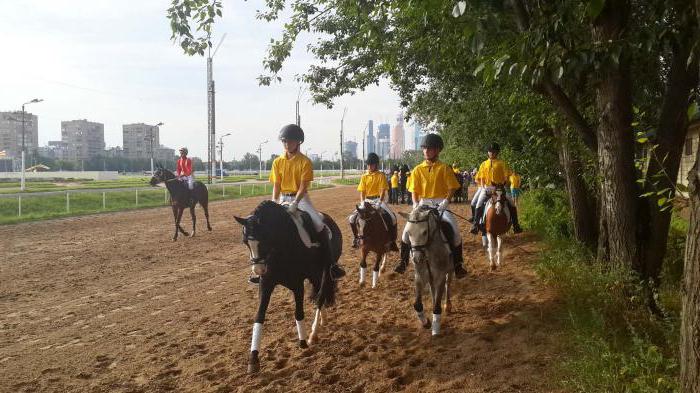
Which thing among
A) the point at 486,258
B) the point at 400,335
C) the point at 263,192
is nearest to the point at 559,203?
the point at 486,258

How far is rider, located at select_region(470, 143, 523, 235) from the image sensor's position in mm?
9859

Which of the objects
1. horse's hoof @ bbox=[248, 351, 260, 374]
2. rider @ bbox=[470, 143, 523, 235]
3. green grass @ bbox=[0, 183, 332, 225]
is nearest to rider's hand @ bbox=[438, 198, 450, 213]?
horse's hoof @ bbox=[248, 351, 260, 374]

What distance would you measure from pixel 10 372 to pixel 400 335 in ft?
14.7

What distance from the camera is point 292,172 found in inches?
234

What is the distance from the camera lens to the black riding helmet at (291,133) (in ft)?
19.6

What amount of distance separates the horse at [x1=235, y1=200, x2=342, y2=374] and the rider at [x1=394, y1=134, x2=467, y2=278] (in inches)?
49.6

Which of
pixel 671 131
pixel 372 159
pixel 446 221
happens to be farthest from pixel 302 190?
pixel 372 159

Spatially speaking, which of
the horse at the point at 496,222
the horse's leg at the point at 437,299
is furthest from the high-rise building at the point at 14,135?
the horse's leg at the point at 437,299

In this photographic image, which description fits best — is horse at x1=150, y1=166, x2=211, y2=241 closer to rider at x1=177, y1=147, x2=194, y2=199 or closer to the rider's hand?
rider at x1=177, y1=147, x2=194, y2=199

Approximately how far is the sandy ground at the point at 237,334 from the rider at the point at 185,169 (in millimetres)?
4680

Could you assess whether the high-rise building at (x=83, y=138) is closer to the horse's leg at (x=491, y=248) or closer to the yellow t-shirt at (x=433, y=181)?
the horse's leg at (x=491, y=248)

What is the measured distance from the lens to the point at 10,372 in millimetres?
5215

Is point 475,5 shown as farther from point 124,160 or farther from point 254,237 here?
point 124,160

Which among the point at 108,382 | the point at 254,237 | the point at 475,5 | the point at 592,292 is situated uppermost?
the point at 475,5
